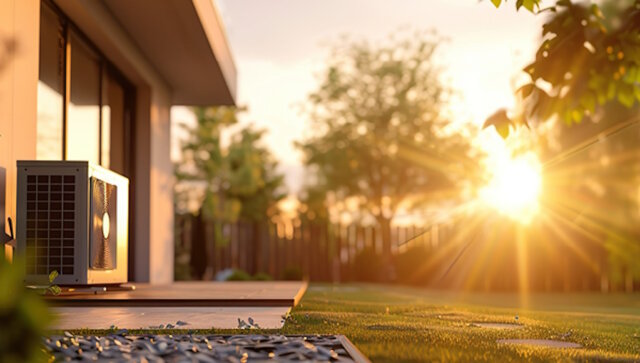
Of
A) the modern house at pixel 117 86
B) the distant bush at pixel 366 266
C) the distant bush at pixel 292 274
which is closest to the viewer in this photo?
the modern house at pixel 117 86

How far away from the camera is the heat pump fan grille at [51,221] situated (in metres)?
4.71

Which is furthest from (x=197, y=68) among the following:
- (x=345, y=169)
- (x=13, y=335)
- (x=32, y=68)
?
(x=345, y=169)

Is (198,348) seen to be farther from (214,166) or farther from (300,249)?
(214,166)

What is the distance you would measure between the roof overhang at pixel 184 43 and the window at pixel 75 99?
0.49 meters

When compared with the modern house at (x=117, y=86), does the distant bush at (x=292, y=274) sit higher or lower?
lower

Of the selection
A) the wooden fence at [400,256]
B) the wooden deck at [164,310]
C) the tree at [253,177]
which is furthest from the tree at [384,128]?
the wooden deck at [164,310]

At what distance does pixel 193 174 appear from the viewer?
2409 cm

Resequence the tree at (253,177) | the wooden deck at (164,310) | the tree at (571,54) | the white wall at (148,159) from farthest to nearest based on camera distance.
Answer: the tree at (253,177) < the white wall at (148,159) < the wooden deck at (164,310) < the tree at (571,54)

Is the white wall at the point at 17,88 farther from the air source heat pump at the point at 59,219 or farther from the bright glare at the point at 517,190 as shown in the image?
the bright glare at the point at 517,190

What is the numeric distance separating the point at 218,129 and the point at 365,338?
20.6 metres

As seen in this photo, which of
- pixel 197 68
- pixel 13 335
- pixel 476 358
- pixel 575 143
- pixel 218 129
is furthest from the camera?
pixel 218 129

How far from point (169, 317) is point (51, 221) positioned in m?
1.11

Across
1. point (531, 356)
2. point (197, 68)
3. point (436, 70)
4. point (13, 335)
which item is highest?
point (436, 70)

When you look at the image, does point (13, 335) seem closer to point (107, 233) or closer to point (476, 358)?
point (476, 358)
